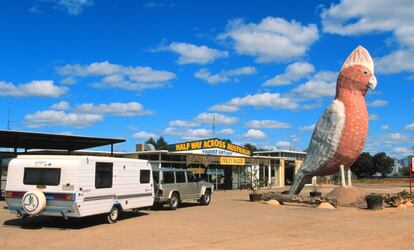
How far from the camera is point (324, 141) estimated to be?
2675 cm

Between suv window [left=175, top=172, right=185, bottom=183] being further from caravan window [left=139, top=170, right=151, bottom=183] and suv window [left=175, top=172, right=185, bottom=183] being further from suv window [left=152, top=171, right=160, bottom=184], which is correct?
caravan window [left=139, top=170, right=151, bottom=183]

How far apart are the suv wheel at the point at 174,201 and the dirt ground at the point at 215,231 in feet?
3.73

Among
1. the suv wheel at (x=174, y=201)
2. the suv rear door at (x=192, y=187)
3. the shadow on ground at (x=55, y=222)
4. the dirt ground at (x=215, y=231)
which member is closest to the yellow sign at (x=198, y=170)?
the suv rear door at (x=192, y=187)

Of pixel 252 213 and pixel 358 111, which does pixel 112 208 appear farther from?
pixel 358 111

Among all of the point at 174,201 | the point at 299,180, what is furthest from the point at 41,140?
the point at 299,180

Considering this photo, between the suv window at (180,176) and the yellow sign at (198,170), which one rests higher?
the yellow sign at (198,170)

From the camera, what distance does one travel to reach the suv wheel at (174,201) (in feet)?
71.4

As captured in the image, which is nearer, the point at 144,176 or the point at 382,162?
the point at 144,176

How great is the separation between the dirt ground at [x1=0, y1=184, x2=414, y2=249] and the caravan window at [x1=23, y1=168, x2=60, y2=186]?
1404mm

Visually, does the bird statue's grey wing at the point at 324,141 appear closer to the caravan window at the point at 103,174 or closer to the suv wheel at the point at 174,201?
the suv wheel at the point at 174,201

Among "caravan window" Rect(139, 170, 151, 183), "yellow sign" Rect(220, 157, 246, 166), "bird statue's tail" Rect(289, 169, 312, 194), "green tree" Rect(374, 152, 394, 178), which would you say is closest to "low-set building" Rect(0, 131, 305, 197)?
"yellow sign" Rect(220, 157, 246, 166)

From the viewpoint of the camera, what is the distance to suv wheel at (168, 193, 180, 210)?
857 inches

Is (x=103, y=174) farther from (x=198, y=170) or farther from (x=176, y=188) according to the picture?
(x=198, y=170)

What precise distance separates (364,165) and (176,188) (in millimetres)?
91513
